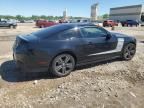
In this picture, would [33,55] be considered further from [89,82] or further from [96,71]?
[96,71]

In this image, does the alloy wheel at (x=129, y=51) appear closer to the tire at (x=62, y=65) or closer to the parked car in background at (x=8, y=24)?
the tire at (x=62, y=65)

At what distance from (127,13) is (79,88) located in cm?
10140

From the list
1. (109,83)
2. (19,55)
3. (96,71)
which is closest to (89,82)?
(109,83)

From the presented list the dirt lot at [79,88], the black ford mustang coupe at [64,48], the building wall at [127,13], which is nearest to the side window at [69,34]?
the black ford mustang coupe at [64,48]

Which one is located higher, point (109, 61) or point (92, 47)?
point (92, 47)

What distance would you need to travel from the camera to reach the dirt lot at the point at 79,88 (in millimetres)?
3801

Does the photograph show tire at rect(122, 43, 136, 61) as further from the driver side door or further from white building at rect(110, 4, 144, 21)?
white building at rect(110, 4, 144, 21)

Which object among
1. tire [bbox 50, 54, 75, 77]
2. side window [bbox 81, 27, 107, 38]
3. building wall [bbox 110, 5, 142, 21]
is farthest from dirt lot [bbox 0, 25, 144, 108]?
building wall [bbox 110, 5, 142, 21]

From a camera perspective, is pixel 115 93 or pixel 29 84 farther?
pixel 29 84

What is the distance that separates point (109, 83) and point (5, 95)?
2520 mm

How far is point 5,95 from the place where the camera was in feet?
13.4

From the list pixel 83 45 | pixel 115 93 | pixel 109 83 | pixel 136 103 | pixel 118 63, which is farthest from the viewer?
pixel 118 63

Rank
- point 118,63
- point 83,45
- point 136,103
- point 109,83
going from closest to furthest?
point 136,103 → point 109,83 → point 83,45 → point 118,63

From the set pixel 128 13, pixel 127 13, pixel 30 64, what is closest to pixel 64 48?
pixel 30 64
